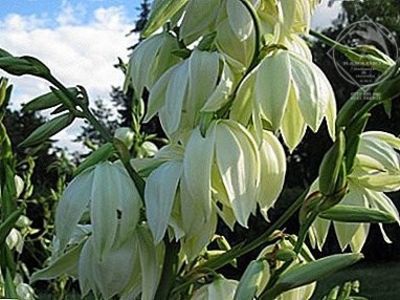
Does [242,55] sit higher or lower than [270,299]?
higher

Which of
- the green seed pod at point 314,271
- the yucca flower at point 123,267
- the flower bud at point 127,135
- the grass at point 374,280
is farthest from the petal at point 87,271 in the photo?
the grass at point 374,280

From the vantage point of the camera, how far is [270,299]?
1.45ft

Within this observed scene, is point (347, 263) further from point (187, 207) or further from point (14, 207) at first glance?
point (14, 207)


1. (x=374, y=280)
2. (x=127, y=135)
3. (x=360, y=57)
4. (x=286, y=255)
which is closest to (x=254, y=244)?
(x=286, y=255)

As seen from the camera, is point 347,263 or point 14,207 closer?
point 347,263

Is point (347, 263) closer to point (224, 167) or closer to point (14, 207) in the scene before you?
point (224, 167)

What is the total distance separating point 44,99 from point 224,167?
0.40 ft

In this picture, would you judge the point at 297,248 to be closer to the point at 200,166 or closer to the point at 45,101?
the point at 200,166

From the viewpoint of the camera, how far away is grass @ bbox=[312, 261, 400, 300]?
17.4 ft

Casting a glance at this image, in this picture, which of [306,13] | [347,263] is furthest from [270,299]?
[306,13]

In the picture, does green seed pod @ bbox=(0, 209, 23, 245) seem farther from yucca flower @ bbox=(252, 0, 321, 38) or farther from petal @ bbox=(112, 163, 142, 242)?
yucca flower @ bbox=(252, 0, 321, 38)

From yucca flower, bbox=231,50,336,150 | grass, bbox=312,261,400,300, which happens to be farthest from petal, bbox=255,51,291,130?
grass, bbox=312,261,400,300

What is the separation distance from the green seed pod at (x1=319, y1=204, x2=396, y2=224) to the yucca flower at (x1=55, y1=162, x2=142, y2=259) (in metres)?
0.11

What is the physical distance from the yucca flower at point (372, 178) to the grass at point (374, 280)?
4122 millimetres
